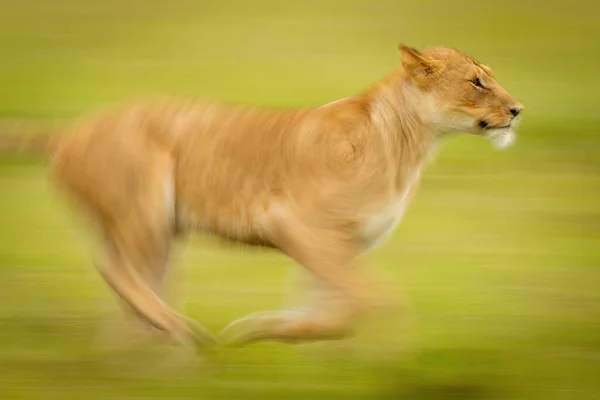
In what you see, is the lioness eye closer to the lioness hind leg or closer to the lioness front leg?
A: the lioness front leg

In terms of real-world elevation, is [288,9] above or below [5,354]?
above

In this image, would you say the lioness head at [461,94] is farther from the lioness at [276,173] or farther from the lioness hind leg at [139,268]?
the lioness hind leg at [139,268]

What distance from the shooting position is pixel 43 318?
6.63 m

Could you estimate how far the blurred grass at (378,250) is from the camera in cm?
595

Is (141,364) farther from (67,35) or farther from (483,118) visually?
(67,35)

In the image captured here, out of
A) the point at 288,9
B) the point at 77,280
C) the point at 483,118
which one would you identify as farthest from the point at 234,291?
the point at 288,9

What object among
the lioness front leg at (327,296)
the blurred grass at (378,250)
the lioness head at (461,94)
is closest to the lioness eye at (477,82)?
the lioness head at (461,94)

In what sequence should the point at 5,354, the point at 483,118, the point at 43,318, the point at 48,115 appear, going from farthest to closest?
the point at 48,115 → the point at 43,318 → the point at 5,354 → the point at 483,118

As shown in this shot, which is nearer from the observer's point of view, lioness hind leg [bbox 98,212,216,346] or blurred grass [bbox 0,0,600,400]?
lioness hind leg [bbox 98,212,216,346]

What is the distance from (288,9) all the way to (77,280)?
24.5 feet

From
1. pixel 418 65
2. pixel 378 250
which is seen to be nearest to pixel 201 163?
pixel 418 65

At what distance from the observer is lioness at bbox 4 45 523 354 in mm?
5613

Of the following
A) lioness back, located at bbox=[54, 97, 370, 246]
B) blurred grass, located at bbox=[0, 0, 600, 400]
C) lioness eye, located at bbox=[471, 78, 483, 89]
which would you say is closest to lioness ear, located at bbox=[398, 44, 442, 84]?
lioness eye, located at bbox=[471, 78, 483, 89]

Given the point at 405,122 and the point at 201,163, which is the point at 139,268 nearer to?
the point at 201,163
